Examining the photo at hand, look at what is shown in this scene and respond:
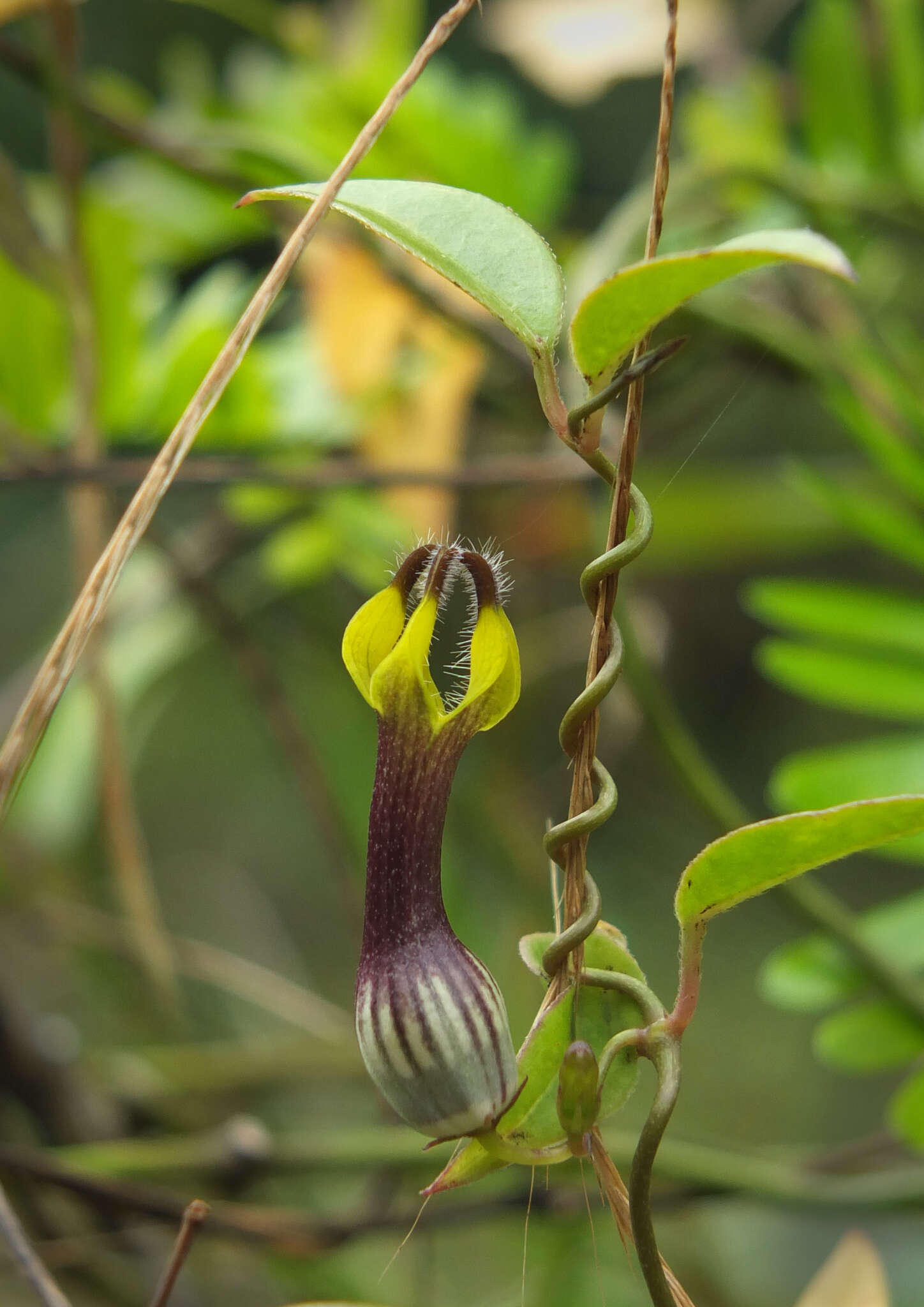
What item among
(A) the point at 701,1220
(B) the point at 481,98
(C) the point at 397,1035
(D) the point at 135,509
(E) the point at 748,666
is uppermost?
(B) the point at 481,98

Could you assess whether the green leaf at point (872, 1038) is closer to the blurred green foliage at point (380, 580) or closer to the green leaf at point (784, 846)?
the blurred green foliage at point (380, 580)

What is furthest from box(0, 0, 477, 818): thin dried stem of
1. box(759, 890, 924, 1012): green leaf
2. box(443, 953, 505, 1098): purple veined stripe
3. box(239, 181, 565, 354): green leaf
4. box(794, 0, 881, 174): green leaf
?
box(794, 0, 881, 174): green leaf

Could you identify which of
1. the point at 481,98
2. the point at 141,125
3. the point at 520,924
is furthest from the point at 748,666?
the point at 141,125

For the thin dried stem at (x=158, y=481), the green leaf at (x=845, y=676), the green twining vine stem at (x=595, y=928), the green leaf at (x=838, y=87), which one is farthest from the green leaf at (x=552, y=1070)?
the green leaf at (x=838, y=87)

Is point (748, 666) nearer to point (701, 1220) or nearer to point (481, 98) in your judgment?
point (701, 1220)

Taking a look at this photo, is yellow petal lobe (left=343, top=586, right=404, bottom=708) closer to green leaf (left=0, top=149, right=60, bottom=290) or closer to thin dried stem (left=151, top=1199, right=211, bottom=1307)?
thin dried stem (left=151, top=1199, right=211, bottom=1307)
